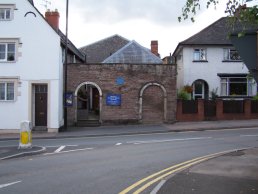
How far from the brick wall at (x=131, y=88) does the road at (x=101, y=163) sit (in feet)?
28.6

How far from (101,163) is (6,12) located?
17968 millimetres

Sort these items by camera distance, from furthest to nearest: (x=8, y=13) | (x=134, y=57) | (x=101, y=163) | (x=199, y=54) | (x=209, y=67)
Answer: (x=199, y=54) < (x=209, y=67) < (x=134, y=57) < (x=8, y=13) < (x=101, y=163)

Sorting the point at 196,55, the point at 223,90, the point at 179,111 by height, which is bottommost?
the point at 179,111

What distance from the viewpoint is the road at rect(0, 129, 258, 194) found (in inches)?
389

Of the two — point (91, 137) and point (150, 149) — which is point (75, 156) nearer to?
point (150, 149)

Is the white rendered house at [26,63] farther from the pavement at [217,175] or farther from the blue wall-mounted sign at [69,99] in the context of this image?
the pavement at [217,175]

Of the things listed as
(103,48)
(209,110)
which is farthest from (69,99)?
(103,48)

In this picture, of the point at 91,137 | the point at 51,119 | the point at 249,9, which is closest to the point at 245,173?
the point at 249,9

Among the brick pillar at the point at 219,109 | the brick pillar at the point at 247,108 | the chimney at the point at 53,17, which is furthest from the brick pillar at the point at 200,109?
the chimney at the point at 53,17

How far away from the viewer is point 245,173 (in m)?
11.6

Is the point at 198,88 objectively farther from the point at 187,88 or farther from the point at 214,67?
the point at 187,88

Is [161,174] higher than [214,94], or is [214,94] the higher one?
[214,94]

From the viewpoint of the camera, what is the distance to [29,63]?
28.0 meters

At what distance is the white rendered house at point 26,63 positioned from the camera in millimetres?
27953
